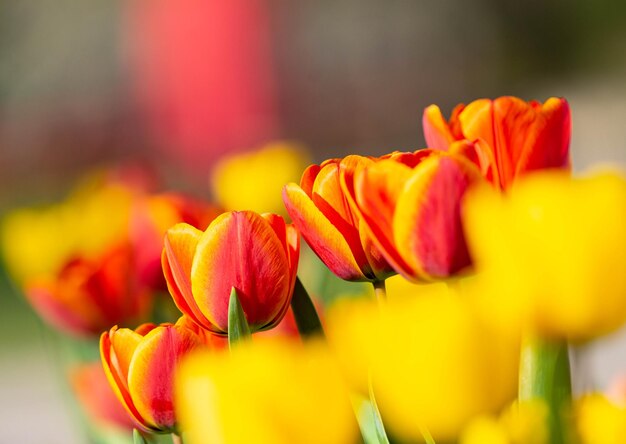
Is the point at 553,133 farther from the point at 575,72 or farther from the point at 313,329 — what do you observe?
the point at 575,72

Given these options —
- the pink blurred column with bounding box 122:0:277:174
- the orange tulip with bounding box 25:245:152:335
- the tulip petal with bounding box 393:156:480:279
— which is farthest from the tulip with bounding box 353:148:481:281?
the pink blurred column with bounding box 122:0:277:174

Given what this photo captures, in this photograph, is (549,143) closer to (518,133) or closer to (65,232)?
(518,133)

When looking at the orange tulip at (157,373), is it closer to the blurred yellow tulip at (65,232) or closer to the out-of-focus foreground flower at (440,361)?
the out-of-focus foreground flower at (440,361)

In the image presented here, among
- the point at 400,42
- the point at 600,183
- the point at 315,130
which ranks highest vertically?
the point at 600,183

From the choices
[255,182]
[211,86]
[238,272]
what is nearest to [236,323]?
[238,272]

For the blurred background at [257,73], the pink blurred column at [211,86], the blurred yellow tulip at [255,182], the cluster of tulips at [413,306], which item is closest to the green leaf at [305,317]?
the cluster of tulips at [413,306]

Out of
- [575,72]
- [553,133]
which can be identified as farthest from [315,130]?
[553,133]

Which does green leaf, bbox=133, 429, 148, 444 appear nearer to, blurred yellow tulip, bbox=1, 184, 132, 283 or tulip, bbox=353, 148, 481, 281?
tulip, bbox=353, 148, 481, 281
